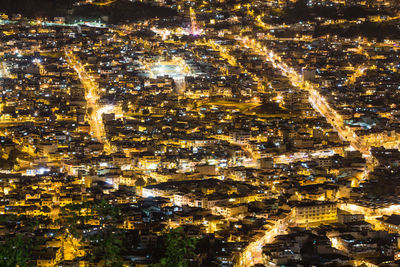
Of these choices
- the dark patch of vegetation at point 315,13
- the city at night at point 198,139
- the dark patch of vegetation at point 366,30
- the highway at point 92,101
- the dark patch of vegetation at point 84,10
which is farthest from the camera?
the dark patch of vegetation at point 315,13

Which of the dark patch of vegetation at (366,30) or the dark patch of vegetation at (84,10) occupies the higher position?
the dark patch of vegetation at (84,10)

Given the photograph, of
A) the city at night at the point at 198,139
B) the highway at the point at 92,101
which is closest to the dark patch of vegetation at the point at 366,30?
the city at night at the point at 198,139

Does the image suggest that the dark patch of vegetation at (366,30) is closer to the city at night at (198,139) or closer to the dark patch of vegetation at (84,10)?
the city at night at (198,139)

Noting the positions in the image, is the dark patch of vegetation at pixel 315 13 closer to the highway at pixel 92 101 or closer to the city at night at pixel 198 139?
the city at night at pixel 198 139

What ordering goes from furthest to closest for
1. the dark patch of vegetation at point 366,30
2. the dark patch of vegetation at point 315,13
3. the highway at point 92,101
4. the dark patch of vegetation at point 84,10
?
the dark patch of vegetation at point 315,13 → the dark patch of vegetation at point 84,10 → the dark patch of vegetation at point 366,30 → the highway at point 92,101

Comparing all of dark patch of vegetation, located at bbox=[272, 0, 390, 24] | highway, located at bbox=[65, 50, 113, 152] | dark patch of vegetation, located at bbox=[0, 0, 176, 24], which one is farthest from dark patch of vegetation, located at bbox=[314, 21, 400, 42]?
highway, located at bbox=[65, 50, 113, 152]

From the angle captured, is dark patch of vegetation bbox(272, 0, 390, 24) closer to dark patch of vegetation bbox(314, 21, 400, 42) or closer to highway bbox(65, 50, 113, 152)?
dark patch of vegetation bbox(314, 21, 400, 42)

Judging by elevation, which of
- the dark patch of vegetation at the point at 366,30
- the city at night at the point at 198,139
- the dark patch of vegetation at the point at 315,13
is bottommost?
the city at night at the point at 198,139

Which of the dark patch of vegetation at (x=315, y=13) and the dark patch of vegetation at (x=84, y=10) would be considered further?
the dark patch of vegetation at (x=315, y=13)

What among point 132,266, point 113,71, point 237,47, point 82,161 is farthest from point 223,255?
point 237,47
